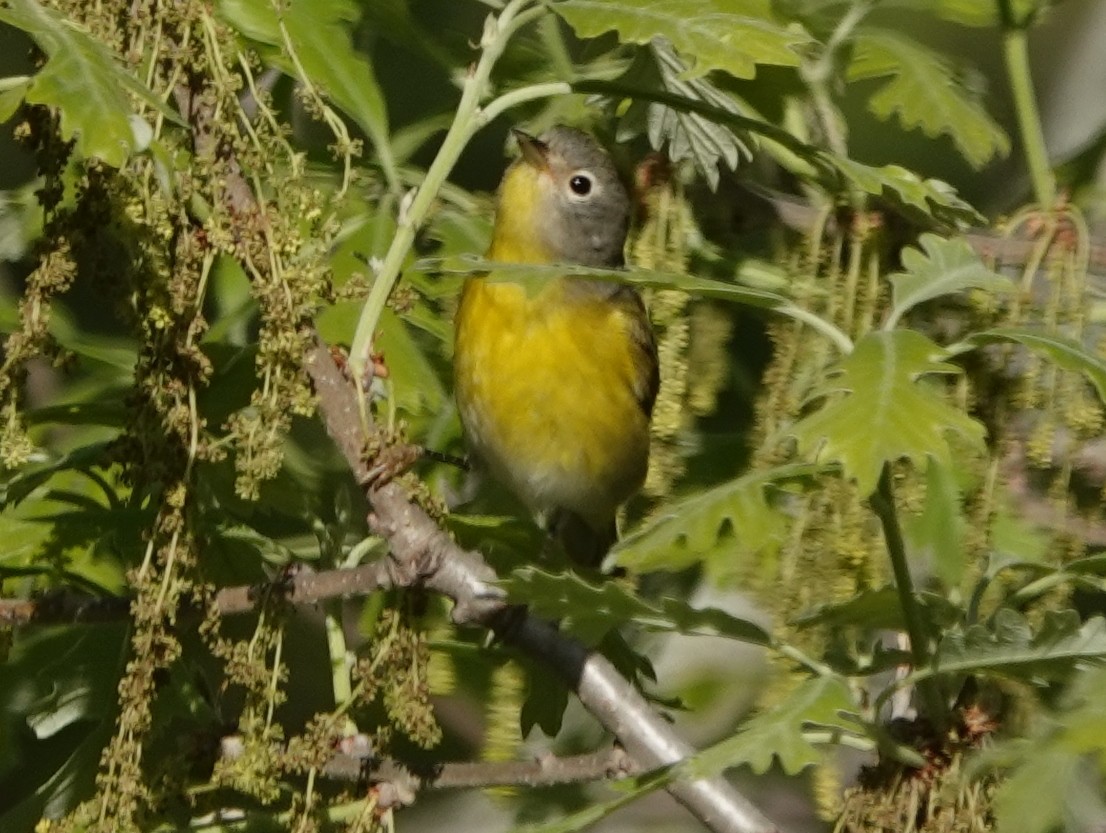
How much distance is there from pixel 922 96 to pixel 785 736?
5.62ft

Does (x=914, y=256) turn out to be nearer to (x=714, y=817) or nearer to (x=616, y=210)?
(x=714, y=817)

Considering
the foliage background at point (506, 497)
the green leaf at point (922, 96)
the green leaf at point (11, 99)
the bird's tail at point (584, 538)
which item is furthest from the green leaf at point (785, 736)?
the bird's tail at point (584, 538)

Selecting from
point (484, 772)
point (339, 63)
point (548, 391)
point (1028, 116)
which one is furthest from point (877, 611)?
point (548, 391)

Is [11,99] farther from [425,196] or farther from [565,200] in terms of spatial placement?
[565,200]

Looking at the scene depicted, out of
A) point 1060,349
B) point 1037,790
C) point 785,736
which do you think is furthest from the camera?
point 1060,349

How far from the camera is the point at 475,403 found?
3975mm

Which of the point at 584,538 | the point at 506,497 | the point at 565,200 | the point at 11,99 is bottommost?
the point at 584,538

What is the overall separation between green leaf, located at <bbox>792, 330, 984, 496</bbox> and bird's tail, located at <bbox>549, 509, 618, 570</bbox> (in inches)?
89.7

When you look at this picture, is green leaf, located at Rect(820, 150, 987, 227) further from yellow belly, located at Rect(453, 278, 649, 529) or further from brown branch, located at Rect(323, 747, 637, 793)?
yellow belly, located at Rect(453, 278, 649, 529)

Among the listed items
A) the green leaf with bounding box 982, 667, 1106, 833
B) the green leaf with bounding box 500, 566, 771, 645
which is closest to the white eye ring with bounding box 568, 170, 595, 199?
the green leaf with bounding box 500, 566, 771, 645

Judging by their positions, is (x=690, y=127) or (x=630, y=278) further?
(x=690, y=127)

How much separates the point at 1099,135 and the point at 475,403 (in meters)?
1.45

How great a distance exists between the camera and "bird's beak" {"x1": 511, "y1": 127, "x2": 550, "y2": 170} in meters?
3.74

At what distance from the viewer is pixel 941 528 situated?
9.17ft
